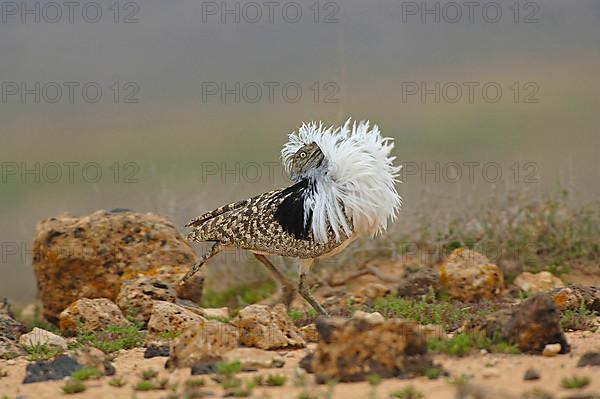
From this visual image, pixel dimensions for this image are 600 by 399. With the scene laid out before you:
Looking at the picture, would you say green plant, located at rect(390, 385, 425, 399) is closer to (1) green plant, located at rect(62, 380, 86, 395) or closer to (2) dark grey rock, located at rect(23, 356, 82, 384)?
(1) green plant, located at rect(62, 380, 86, 395)

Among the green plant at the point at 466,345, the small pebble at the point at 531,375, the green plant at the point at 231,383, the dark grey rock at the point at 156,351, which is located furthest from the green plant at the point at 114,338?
the small pebble at the point at 531,375

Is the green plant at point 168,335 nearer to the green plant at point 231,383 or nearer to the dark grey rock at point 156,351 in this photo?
the dark grey rock at point 156,351

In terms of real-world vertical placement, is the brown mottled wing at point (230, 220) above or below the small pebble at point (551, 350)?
above

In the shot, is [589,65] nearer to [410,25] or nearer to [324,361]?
[410,25]

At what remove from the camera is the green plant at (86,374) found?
8.01 metres

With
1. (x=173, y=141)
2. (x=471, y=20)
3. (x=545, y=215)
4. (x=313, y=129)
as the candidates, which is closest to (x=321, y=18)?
(x=471, y=20)

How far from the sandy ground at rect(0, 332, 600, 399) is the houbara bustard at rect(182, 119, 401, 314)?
1420 millimetres

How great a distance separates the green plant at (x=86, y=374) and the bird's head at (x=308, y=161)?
3.27 metres

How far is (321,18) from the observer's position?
35.9 m

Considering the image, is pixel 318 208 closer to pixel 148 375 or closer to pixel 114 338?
pixel 114 338

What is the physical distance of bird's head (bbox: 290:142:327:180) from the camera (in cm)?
1030

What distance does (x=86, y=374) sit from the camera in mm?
8039

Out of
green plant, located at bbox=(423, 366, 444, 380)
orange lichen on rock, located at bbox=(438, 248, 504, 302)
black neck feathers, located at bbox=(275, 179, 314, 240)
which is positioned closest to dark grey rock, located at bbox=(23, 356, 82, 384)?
black neck feathers, located at bbox=(275, 179, 314, 240)

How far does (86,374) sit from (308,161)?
11.3 feet
